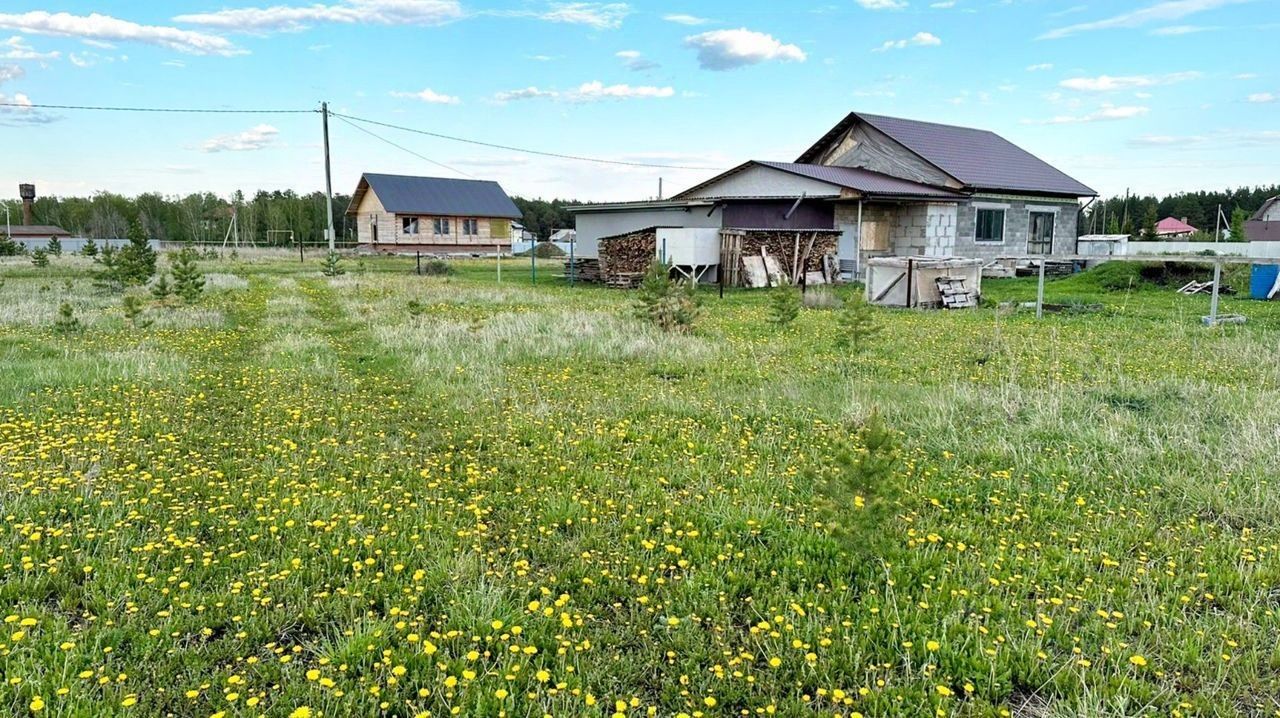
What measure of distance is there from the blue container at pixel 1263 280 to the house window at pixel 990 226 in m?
9.94

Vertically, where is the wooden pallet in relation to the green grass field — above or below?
above

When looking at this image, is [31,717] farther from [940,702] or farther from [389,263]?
[389,263]

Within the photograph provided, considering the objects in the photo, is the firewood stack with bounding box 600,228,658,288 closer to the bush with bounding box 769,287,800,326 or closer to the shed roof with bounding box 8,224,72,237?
the bush with bounding box 769,287,800,326

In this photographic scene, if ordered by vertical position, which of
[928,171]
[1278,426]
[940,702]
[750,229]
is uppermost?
[928,171]

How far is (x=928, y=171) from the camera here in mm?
28953

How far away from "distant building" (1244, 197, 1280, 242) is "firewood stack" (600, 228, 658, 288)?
54979mm

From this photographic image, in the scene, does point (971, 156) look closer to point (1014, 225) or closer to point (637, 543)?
point (1014, 225)

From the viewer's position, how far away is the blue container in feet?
62.7

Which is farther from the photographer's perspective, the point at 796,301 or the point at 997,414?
the point at 796,301

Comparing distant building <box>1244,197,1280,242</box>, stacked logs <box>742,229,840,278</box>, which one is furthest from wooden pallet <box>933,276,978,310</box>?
distant building <box>1244,197,1280,242</box>

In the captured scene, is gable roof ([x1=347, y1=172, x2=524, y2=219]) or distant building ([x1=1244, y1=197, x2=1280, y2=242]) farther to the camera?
distant building ([x1=1244, y1=197, x2=1280, y2=242])

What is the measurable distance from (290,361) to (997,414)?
27.5 feet

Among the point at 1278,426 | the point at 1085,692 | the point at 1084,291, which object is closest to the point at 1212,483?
the point at 1278,426

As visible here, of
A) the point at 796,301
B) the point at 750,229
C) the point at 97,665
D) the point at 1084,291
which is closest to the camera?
the point at 97,665
